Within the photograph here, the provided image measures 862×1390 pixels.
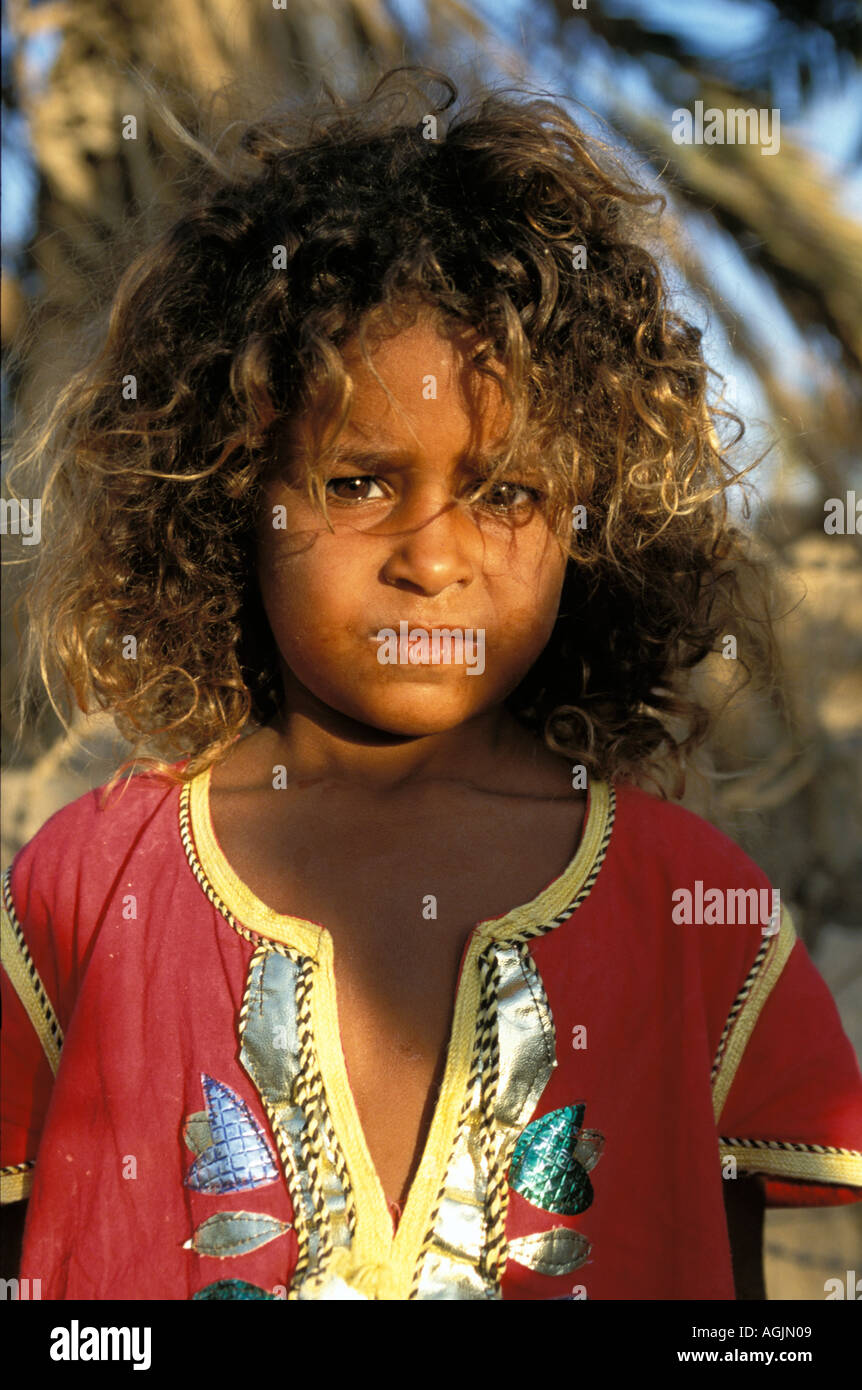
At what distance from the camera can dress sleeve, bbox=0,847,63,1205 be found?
1.42 m

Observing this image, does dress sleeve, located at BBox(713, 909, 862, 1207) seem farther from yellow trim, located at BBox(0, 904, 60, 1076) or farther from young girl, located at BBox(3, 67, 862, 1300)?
yellow trim, located at BBox(0, 904, 60, 1076)

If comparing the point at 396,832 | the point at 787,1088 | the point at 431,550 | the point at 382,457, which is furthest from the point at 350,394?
the point at 787,1088

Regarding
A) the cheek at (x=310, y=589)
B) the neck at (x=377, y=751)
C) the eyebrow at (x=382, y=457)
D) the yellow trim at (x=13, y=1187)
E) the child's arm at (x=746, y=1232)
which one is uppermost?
the eyebrow at (x=382, y=457)

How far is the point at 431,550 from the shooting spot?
1250 mm

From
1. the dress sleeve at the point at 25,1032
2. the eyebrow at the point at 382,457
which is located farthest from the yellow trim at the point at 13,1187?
the eyebrow at the point at 382,457

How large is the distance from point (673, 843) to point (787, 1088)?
29 centimetres

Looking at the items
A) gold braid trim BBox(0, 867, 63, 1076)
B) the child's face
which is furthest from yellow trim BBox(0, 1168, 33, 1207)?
the child's face

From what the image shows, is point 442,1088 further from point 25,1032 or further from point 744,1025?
point 25,1032

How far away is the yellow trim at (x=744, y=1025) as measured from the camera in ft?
4.56

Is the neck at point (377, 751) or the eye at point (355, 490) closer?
the eye at point (355, 490)

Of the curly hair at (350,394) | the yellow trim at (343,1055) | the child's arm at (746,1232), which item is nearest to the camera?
the yellow trim at (343,1055)

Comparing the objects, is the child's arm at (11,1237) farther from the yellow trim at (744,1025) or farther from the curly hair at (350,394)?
the yellow trim at (744,1025)

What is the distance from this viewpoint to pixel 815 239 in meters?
2.51
